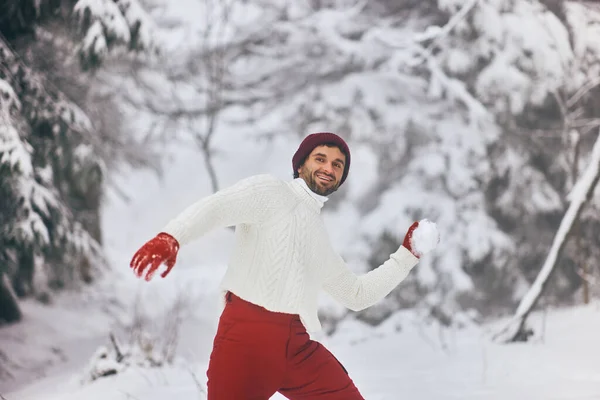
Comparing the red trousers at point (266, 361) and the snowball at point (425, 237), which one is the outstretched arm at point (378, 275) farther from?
the red trousers at point (266, 361)

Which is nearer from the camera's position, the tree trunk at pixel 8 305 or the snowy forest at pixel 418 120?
the tree trunk at pixel 8 305

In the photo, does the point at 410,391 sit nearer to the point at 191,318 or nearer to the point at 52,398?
the point at 52,398

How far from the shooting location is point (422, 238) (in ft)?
7.49

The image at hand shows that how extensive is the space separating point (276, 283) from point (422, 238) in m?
0.61

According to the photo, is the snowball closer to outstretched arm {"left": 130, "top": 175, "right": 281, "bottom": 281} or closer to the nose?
the nose

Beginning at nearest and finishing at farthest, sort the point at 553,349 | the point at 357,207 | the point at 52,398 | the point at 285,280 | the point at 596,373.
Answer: the point at 285,280
the point at 52,398
the point at 596,373
the point at 553,349
the point at 357,207

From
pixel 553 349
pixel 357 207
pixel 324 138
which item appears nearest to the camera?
pixel 324 138

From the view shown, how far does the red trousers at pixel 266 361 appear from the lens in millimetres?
1849

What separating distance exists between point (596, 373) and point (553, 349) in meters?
0.61

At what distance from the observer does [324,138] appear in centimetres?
213

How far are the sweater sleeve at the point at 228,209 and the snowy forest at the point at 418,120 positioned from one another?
425 centimetres

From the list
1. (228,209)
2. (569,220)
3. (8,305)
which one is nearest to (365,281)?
(228,209)

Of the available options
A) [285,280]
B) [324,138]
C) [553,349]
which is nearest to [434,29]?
[553,349]

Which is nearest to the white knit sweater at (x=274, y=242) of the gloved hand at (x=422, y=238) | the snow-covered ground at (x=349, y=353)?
the gloved hand at (x=422, y=238)
